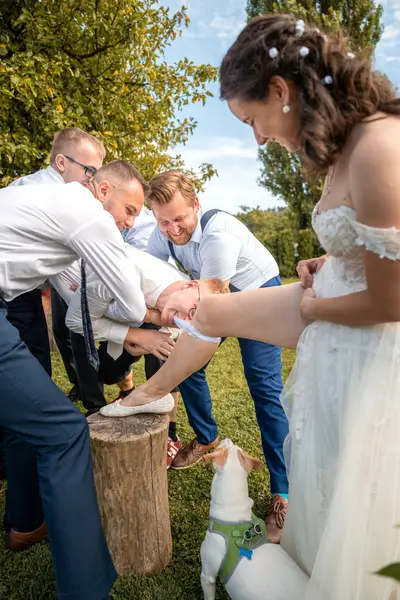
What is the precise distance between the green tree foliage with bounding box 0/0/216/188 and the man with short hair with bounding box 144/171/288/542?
155 inches

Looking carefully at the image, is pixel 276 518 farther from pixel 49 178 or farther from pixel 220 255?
pixel 49 178

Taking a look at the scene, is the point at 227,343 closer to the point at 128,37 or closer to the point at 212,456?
the point at 128,37

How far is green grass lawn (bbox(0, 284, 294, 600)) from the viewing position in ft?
7.77

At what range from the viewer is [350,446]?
168cm

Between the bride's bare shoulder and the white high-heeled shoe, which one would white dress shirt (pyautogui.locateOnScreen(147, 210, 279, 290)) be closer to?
the white high-heeled shoe

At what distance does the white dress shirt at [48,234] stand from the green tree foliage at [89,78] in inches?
187

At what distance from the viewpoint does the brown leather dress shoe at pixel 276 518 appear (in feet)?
9.19

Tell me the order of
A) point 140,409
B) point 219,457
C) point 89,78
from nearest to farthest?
point 219,457 < point 140,409 < point 89,78

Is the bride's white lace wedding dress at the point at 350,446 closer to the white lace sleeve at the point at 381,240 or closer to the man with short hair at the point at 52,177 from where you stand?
the white lace sleeve at the point at 381,240

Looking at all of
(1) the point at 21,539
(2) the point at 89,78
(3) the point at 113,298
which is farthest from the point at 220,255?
(2) the point at 89,78

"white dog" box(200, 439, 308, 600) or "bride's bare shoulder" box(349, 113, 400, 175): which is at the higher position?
"bride's bare shoulder" box(349, 113, 400, 175)

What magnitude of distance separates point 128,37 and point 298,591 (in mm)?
7925

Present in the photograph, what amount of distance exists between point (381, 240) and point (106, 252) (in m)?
1.26

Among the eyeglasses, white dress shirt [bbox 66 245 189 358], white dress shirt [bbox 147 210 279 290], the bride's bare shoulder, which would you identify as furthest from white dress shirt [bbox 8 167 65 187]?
the bride's bare shoulder
